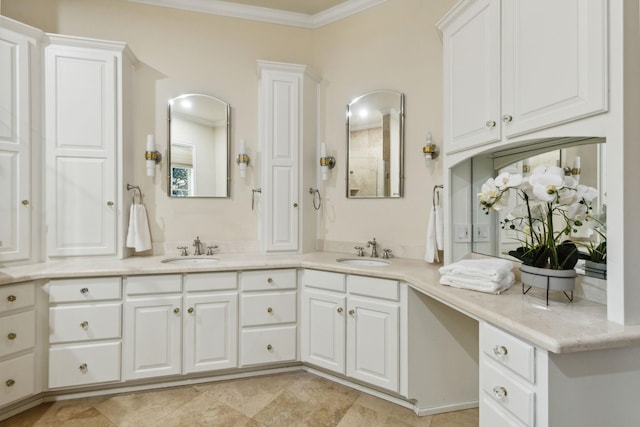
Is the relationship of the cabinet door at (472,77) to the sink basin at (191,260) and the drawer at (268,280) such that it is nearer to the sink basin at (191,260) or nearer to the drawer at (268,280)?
the drawer at (268,280)

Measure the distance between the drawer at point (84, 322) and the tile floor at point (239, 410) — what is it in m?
0.42

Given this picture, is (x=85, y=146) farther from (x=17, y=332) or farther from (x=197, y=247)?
(x=17, y=332)

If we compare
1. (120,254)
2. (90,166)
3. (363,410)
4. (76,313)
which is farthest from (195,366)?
(90,166)

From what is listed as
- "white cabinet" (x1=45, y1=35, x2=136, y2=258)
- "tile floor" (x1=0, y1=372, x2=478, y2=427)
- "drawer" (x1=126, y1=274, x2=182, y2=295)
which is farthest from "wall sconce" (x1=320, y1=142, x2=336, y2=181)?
"tile floor" (x1=0, y1=372, x2=478, y2=427)

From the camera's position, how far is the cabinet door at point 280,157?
2.78 meters

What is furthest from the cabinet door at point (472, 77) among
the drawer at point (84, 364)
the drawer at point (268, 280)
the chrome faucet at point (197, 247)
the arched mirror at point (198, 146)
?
the drawer at point (84, 364)

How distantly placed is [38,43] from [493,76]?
2.88 meters

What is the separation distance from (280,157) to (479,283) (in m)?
1.81

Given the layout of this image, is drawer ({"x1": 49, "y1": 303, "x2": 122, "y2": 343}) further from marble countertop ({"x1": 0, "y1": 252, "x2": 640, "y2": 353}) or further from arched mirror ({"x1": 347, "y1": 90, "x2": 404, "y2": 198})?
arched mirror ({"x1": 347, "y1": 90, "x2": 404, "y2": 198})

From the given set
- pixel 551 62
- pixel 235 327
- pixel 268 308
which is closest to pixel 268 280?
pixel 268 308

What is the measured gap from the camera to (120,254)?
2.52 meters

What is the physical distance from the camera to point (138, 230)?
2.57 meters

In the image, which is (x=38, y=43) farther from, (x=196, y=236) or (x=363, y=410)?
(x=363, y=410)

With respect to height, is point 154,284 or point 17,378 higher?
point 154,284
